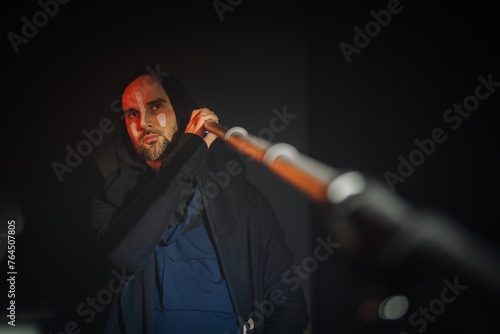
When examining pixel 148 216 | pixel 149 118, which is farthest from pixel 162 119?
pixel 148 216

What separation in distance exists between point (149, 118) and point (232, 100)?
0.38 meters

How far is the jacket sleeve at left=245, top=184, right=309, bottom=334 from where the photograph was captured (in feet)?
4.04

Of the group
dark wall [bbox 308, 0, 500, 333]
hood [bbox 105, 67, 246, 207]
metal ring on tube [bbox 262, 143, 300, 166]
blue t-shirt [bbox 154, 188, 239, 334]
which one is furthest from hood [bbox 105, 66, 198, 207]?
metal ring on tube [bbox 262, 143, 300, 166]

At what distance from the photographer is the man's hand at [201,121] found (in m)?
1.31

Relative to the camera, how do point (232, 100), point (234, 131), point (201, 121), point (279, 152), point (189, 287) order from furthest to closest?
point (232, 100) < point (201, 121) < point (189, 287) < point (234, 131) < point (279, 152)

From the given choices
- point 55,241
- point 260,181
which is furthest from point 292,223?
point 55,241


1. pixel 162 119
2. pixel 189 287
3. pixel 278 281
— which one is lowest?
pixel 278 281

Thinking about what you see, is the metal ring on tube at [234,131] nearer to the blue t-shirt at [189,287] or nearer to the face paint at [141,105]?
the blue t-shirt at [189,287]

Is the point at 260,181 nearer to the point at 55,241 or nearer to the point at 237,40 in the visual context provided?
the point at 237,40

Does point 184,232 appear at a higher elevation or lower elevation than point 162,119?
lower

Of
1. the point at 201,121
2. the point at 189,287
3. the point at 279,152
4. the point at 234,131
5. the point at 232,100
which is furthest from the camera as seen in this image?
the point at 232,100

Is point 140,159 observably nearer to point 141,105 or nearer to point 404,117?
point 141,105

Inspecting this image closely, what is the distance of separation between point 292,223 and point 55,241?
3.36ft

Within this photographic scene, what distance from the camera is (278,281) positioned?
1.28 m
